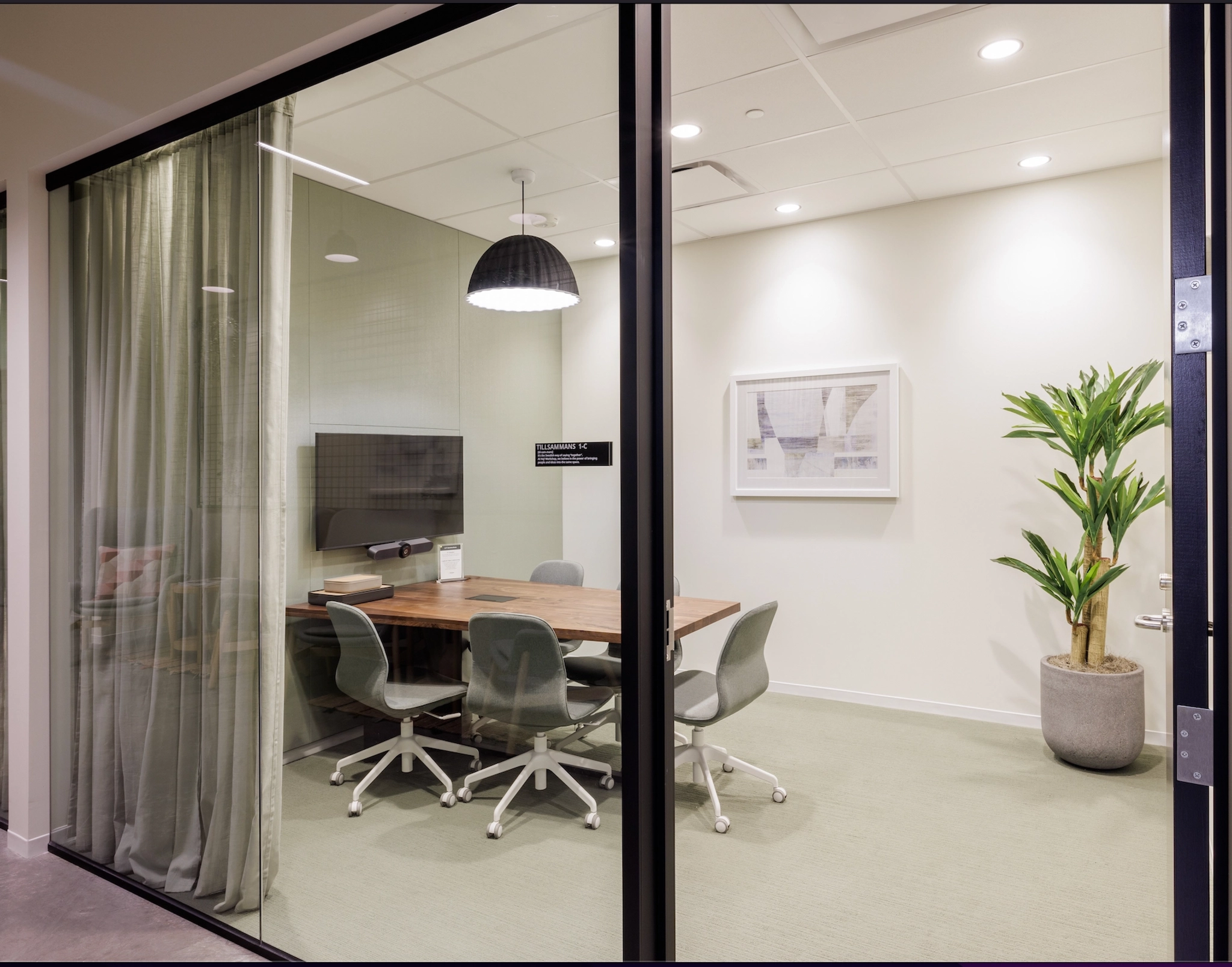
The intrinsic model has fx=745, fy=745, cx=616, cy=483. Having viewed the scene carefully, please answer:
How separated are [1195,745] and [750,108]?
2230mm

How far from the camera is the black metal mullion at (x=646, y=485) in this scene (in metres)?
1.40

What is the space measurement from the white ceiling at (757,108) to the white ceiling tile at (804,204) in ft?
0.04

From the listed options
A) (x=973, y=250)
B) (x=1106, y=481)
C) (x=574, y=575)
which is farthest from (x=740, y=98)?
(x=1106, y=481)

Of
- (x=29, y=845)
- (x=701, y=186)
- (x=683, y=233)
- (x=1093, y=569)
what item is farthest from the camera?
(x=683, y=233)

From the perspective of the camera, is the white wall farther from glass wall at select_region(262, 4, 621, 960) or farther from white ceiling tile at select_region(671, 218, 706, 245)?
glass wall at select_region(262, 4, 621, 960)

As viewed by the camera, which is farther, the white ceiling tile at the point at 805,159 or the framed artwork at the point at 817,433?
the framed artwork at the point at 817,433

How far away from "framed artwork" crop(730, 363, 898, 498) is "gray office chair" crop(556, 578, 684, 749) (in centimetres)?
243

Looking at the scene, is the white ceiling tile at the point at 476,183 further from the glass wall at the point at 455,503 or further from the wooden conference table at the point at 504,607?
the wooden conference table at the point at 504,607

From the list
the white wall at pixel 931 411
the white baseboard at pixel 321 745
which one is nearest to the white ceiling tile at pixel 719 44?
the white wall at pixel 931 411

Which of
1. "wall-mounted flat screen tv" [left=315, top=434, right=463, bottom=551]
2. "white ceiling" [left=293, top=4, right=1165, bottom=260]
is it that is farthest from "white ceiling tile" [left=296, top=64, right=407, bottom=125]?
"wall-mounted flat screen tv" [left=315, top=434, right=463, bottom=551]

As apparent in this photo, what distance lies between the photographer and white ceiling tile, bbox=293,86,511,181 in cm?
153

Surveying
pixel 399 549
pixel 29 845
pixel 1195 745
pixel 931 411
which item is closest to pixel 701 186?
pixel 931 411

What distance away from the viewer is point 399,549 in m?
1.64

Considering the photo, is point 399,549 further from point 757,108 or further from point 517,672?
point 757,108
